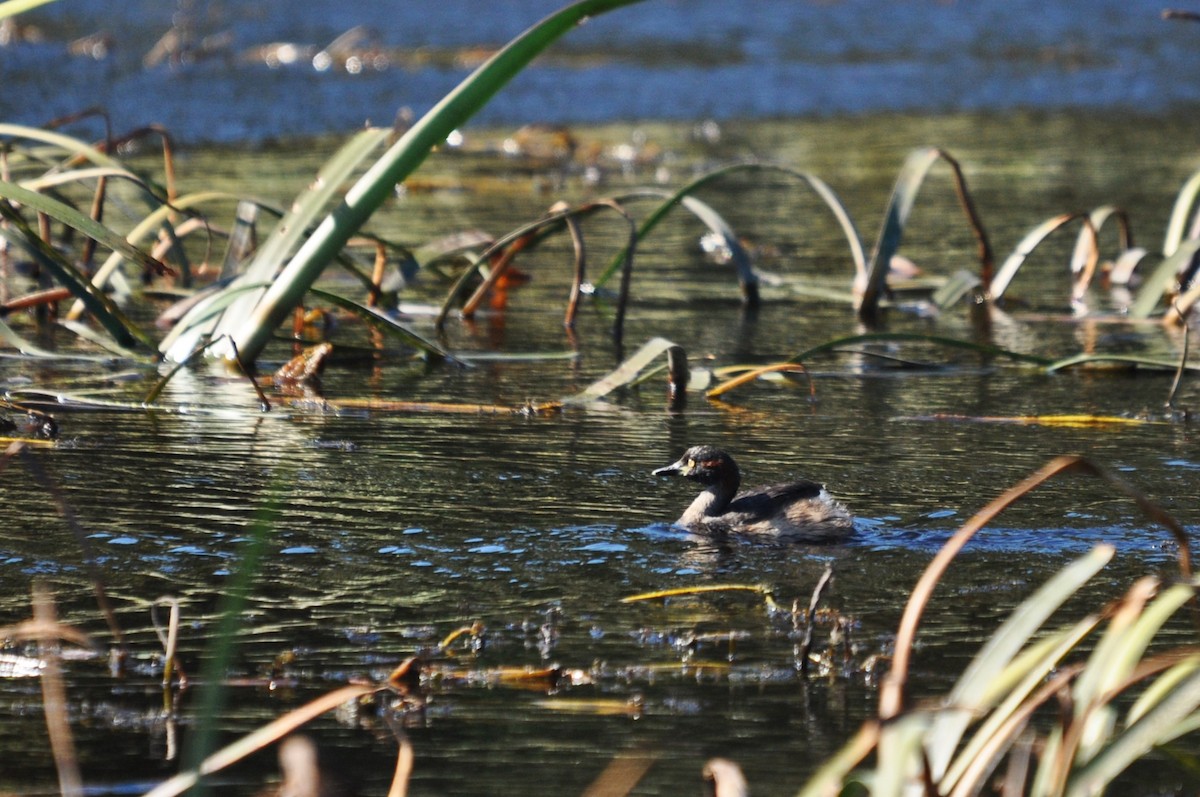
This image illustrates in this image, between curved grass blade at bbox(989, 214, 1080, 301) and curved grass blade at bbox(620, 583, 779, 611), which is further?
curved grass blade at bbox(989, 214, 1080, 301)

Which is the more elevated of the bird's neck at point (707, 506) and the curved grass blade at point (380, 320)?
the curved grass blade at point (380, 320)

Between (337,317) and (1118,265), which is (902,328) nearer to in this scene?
(1118,265)

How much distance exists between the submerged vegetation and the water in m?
6.01

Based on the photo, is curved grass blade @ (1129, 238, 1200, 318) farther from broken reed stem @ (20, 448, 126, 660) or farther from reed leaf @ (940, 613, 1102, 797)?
reed leaf @ (940, 613, 1102, 797)

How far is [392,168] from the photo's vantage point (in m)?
7.34

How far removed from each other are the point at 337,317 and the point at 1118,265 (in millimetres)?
4793

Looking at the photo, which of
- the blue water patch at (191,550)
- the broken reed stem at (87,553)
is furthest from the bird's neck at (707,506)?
the broken reed stem at (87,553)

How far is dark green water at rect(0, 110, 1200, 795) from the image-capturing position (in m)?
4.32

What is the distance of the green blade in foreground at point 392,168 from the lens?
6465mm

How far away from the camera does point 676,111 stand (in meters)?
22.5

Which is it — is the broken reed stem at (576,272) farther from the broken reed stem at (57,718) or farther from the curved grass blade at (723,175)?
the broken reed stem at (57,718)

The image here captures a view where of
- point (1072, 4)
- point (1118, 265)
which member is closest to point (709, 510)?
point (1118, 265)

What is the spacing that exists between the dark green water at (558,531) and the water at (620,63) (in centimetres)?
1045

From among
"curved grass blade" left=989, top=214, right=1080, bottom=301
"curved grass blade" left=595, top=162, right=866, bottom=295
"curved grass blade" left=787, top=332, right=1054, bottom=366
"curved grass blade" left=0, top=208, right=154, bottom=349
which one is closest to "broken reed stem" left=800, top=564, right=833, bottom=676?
"curved grass blade" left=787, top=332, right=1054, bottom=366
